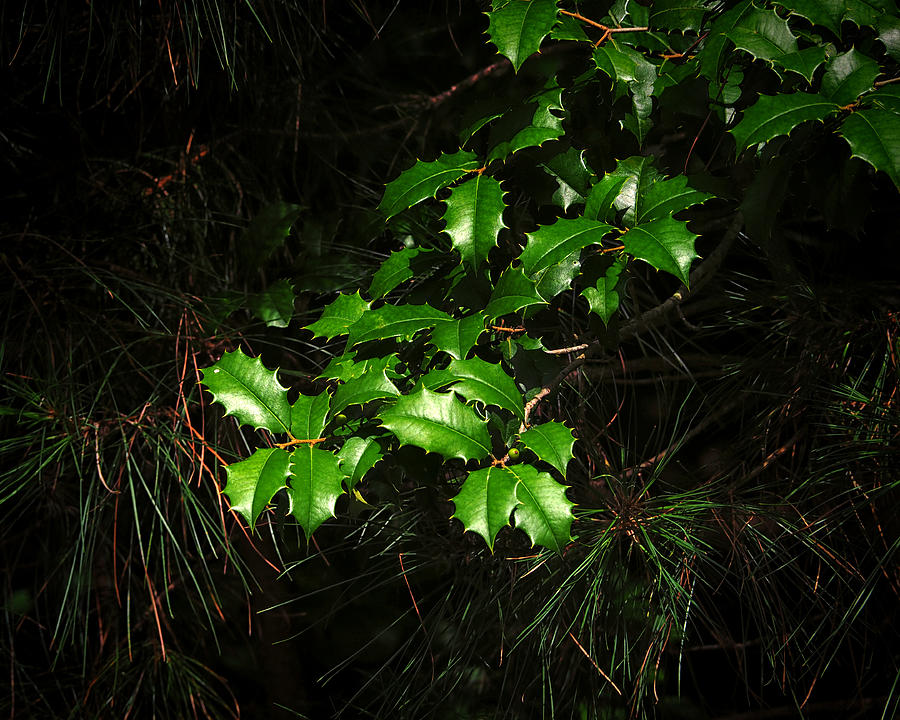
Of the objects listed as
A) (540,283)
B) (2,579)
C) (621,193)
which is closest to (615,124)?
(621,193)

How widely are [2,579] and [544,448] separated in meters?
1.27

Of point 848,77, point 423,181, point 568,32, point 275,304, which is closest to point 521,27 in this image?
point 568,32

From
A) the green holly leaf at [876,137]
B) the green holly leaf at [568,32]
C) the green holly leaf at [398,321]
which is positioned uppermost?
the green holly leaf at [568,32]

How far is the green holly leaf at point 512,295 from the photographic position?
631 mm

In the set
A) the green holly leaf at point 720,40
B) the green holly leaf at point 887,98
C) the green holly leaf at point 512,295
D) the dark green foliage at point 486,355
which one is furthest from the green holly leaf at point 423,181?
the green holly leaf at point 887,98

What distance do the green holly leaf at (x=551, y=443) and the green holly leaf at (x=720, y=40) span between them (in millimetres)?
332

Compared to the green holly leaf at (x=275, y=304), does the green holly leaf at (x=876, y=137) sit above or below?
above

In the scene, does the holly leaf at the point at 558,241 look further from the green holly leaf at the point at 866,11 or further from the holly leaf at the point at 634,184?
the green holly leaf at the point at 866,11

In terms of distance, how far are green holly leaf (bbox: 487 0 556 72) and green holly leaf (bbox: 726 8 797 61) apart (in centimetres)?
15

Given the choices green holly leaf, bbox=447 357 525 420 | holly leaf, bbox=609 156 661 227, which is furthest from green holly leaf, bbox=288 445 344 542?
holly leaf, bbox=609 156 661 227

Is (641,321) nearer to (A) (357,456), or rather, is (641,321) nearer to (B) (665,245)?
(B) (665,245)

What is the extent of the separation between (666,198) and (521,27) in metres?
0.19

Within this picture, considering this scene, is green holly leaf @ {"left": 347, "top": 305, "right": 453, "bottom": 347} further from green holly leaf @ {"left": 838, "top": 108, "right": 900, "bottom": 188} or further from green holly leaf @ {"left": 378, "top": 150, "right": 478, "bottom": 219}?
green holly leaf @ {"left": 838, "top": 108, "right": 900, "bottom": 188}

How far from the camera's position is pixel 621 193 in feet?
2.38
